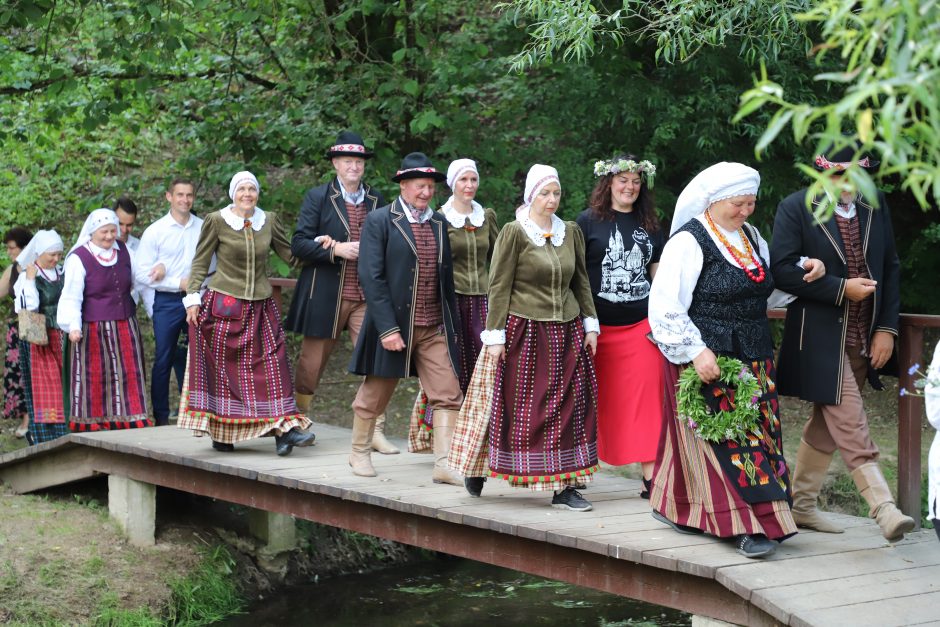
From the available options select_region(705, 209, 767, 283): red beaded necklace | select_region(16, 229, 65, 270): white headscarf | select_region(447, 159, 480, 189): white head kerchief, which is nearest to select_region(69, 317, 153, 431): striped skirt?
select_region(16, 229, 65, 270): white headscarf

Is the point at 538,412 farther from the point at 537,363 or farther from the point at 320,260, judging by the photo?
the point at 320,260

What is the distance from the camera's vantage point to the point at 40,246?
9055mm

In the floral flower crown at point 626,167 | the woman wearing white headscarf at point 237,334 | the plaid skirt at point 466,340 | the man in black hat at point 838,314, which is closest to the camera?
the man in black hat at point 838,314

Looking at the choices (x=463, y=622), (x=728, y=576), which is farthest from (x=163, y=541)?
(x=728, y=576)

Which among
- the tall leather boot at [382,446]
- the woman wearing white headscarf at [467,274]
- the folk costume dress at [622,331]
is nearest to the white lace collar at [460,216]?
the woman wearing white headscarf at [467,274]

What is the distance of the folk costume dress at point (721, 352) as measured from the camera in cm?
478

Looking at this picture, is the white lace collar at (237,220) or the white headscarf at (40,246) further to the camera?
the white headscarf at (40,246)

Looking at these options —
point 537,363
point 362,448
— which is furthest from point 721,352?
point 362,448

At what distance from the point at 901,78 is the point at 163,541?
7.16m

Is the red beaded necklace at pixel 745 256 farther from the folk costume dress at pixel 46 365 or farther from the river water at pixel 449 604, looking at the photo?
the folk costume dress at pixel 46 365

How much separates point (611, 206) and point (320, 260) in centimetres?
203

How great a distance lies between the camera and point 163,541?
328 inches

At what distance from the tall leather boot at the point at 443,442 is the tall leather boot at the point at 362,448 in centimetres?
40

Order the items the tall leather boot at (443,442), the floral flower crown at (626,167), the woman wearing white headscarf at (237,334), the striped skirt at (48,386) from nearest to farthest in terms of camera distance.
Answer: the floral flower crown at (626,167)
the tall leather boot at (443,442)
the woman wearing white headscarf at (237,334)
the striped skirt at (48,386)
